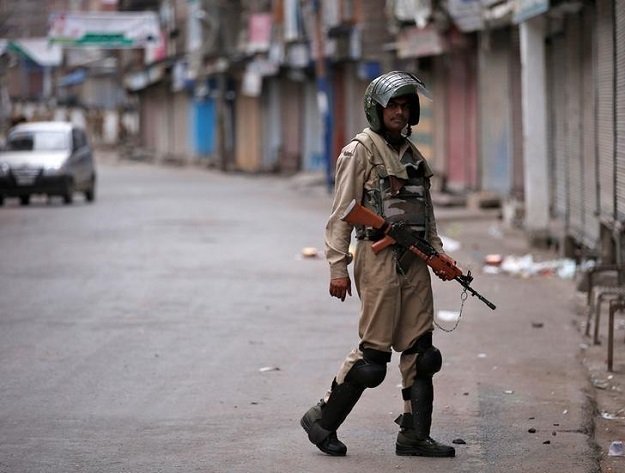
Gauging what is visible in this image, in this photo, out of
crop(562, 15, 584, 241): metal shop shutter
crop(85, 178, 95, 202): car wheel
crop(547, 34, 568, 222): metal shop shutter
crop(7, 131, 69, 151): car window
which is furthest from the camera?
crop(85, 178, 95, 202): car wheel

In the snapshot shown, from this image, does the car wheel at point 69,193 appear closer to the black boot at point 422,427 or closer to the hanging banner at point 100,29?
the hanging banner at point 100,29

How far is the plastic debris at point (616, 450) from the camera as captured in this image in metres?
7.14

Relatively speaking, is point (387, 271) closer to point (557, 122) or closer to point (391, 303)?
point (391, 303)

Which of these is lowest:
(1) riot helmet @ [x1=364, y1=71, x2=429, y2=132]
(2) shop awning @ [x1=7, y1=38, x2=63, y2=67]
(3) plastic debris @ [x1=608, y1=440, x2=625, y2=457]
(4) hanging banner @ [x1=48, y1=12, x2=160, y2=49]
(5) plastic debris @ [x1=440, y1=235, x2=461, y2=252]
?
(5) plastic debris @ [x1=440, y1=235, x2=461, y2=252]

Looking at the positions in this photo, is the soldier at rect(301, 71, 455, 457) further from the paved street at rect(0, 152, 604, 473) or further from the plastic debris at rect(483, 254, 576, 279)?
the plastic debris at rect(483, 254, 576, 279)

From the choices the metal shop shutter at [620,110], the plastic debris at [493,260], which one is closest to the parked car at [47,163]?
the plastic debris at [493,260]

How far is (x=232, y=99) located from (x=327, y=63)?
15.6 m

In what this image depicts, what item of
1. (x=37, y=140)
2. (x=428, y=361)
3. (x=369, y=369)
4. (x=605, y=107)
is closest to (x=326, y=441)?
(x=369, y=369)

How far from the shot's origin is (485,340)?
11148 millimetres

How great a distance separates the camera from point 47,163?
2898cm

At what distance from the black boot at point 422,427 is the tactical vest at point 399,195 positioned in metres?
0.73

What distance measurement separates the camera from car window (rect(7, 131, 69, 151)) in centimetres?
3022

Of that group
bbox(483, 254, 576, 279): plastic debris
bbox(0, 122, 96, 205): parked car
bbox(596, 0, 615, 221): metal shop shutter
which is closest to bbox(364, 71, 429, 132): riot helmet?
bbox(596, 0, 615, 221): metal shop shutter

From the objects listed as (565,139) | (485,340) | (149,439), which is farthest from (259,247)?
(149,439)
